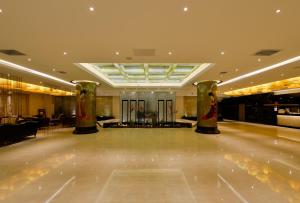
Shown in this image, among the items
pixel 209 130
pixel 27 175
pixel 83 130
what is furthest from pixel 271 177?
pixel 83 130

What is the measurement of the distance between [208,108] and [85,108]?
28.2 feet

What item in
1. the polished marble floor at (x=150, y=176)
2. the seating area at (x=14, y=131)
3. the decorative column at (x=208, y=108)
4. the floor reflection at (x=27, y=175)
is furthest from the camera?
the decorative column at (x=208, y=108)

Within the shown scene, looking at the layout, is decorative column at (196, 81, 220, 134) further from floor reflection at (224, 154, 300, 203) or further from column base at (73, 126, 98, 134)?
column base at (73, 126, 98, 134)

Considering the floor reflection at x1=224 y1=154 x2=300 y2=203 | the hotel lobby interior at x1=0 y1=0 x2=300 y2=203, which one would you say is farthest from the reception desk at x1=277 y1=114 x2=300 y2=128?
the floor reflection at x1=224 y1=154 x2=300 y2=203

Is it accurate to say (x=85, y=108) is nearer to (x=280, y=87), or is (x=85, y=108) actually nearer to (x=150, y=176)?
(x=150, y=176)

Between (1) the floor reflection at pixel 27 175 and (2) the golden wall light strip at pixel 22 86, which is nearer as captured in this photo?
(1) the floor reflection at pixel 27 175

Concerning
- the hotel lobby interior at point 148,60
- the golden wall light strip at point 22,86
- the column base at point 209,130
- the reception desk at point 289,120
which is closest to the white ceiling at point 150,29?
the hotel lobby interior at point 148,60

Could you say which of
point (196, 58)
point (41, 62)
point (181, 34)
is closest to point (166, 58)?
point (196, 58)

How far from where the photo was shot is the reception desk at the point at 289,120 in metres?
14.9

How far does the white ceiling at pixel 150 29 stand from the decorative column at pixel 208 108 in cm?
513

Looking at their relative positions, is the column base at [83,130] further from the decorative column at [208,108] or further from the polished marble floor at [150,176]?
the decorative column at [208,108]

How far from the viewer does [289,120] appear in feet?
51.4

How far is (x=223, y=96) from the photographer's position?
27172 millimetres

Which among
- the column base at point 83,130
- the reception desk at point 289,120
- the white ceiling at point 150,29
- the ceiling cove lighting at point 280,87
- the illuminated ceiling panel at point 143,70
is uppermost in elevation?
the illuminated ceiling panel at point 143,70
